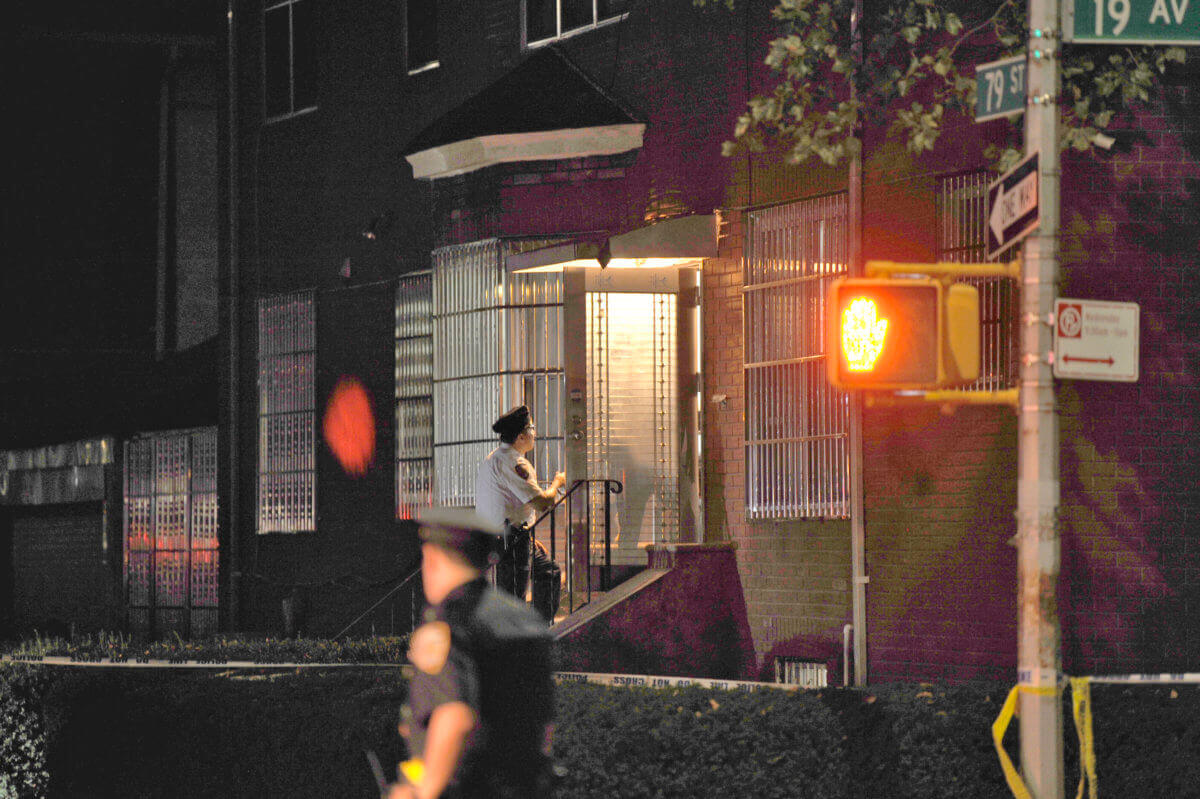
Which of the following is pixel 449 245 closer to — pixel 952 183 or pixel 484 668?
pixel 952 183

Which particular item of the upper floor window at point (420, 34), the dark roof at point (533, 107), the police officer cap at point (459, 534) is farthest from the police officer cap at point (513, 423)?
the police officer cap at point (459, 534)

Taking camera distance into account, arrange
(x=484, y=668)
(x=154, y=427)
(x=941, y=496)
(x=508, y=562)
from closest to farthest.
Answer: (x=484, y=668) → (x=941, y=496) → (x=508, y=562) → (x=154, y=427)

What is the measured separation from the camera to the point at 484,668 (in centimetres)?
555

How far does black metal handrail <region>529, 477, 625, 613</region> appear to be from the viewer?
14016 mm

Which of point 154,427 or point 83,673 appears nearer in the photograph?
point 83,673

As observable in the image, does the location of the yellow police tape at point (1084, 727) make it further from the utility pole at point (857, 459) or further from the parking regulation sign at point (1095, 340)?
the utility pole at point (857, 459)

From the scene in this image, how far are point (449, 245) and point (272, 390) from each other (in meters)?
4.26

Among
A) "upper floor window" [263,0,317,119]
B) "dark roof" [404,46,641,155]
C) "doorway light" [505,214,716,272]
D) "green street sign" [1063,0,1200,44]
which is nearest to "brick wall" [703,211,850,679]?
"doorway light" [505,214,716,272]

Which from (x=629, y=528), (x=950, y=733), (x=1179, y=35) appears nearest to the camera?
Result: (x=1179, y=35)

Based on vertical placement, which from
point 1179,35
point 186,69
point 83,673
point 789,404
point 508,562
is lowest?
point 83,673

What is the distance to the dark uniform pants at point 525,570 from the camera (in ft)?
42.1

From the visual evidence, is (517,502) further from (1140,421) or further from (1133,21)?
(1133,21)

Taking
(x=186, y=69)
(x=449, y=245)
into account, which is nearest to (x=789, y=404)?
(x=449, y=245)

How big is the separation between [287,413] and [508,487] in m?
6.83
